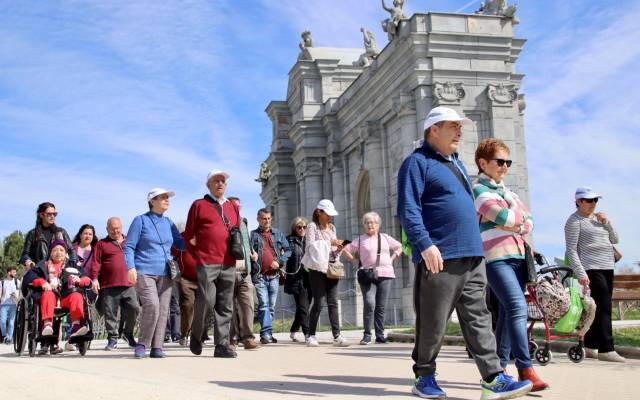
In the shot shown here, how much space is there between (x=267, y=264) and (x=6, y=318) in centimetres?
1160

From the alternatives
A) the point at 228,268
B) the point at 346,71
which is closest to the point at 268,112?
the point at 346,71

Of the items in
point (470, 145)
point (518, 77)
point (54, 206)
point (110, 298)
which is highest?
point (518, 77)

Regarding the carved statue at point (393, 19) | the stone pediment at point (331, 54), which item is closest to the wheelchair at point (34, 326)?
the carved statue at point (393, 19)

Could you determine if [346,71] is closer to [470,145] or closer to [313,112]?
[313,112]

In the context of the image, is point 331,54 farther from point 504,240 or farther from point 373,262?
point 504,240

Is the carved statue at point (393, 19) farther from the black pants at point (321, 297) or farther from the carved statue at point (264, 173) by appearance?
the carved statue at point (264, 173)

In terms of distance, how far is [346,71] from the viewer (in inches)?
1364

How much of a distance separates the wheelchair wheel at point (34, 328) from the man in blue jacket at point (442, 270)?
6.40m

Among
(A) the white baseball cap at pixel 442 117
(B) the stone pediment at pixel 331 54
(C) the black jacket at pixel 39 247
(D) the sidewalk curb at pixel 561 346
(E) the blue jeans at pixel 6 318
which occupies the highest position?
(B) the stone pediment at pixel 331 54

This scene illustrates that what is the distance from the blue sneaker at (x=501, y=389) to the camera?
5406mm

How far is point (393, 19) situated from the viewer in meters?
24.0

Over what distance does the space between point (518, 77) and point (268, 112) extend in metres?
17.6

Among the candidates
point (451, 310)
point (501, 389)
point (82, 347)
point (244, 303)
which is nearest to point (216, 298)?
point (244, 303)

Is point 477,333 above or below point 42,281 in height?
below
